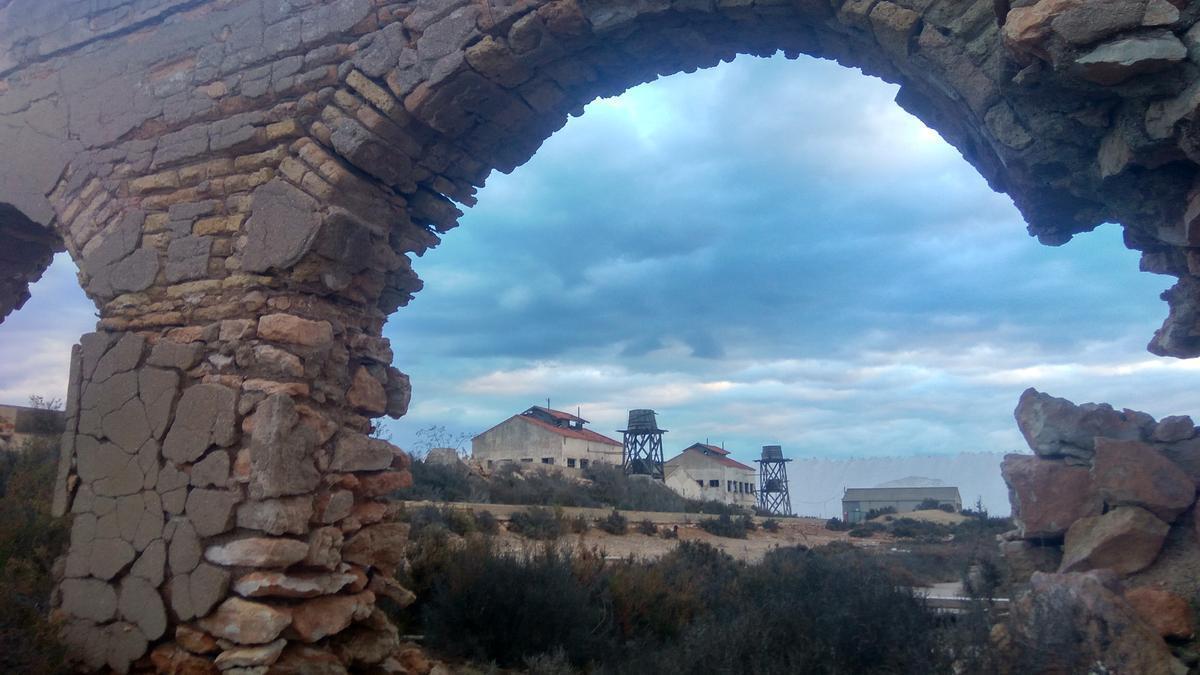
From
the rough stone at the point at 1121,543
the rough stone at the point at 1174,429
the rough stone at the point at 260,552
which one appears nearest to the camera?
the rough stone at the point at 260,552

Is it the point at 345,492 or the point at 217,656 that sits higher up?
the point at 345,492

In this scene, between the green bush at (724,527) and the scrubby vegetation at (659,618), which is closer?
the scrubby vegetation at (659,618)

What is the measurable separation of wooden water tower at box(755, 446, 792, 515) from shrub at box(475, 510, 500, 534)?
28167 mm

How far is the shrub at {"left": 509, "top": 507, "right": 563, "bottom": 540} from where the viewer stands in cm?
1277

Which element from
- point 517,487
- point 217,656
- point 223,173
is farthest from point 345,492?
point 517,487

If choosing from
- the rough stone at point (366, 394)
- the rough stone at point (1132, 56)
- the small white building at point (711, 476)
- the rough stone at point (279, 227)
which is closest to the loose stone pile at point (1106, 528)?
the rough stone at point (1132, 56)

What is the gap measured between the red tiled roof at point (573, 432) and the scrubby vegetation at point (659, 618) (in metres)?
27.7

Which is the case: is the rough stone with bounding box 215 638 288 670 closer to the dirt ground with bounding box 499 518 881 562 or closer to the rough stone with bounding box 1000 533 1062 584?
the rough stone with bounding box 1000 533 1062 584

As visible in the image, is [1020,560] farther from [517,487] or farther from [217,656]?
[517,487]

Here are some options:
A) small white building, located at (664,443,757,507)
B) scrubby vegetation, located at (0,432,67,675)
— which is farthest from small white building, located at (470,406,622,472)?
scrubby vegetation, located at (0,432,67,675)

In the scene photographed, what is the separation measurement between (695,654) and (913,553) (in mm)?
10899

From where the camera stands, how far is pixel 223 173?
4852 mm

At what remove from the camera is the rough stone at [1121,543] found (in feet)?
18.9

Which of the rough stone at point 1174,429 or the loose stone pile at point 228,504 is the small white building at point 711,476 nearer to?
the rough stone at point 1174,429
